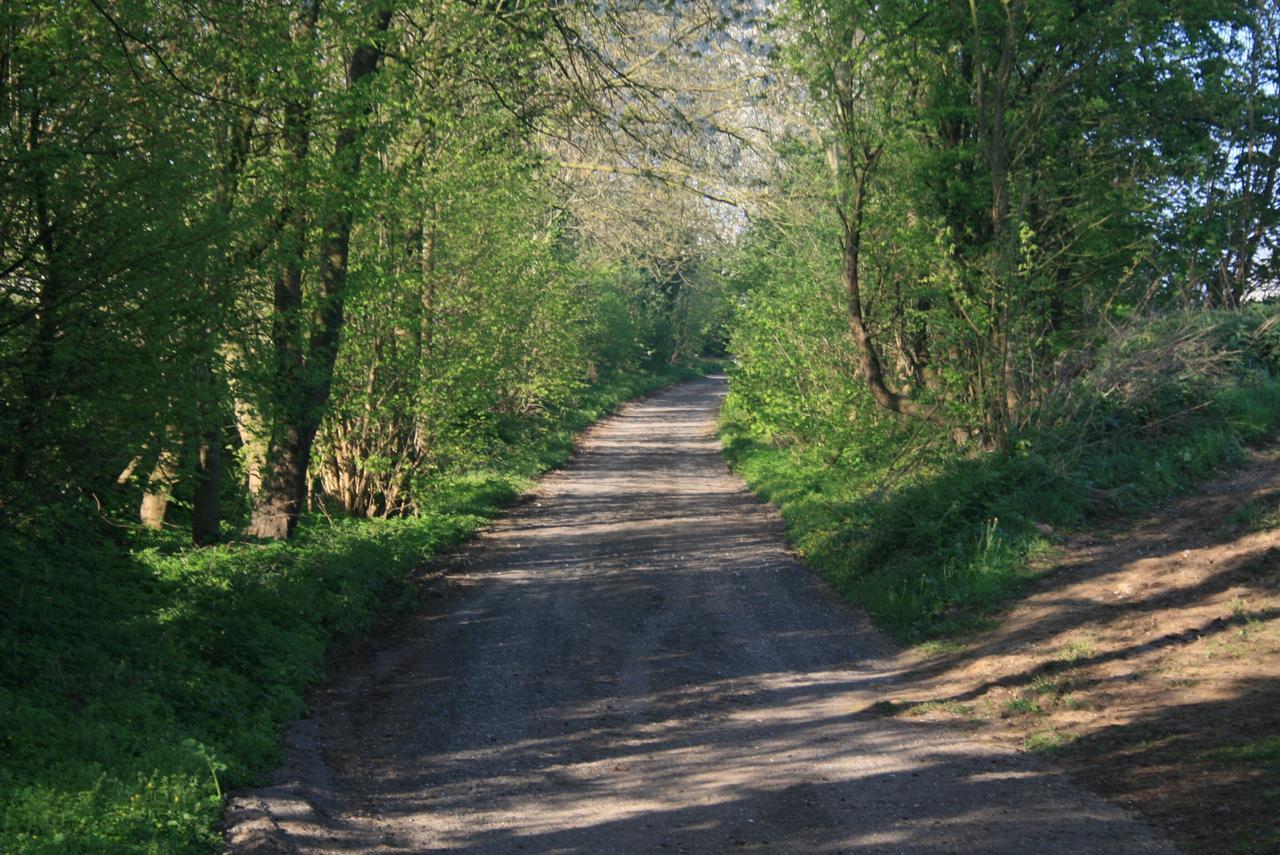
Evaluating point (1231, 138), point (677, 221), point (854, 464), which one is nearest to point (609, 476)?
point (677, 221)

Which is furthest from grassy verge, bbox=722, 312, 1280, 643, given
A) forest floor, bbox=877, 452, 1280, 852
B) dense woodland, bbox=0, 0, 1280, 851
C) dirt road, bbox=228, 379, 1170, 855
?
dirt road, bbox=228, 379, 1170, 855

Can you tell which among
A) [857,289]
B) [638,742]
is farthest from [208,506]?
[857,289]

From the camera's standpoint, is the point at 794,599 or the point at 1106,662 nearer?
the point at 1106,662

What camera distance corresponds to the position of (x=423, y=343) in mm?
16016

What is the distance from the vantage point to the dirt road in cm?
603

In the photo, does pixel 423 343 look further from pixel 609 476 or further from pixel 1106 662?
pixel 1106 662

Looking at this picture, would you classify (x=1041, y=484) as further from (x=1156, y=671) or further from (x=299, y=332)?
(x=299, y=332)

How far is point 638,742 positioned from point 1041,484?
7080mm

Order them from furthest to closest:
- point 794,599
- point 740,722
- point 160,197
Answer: point 794,599 → point 740,722 → point 160,197

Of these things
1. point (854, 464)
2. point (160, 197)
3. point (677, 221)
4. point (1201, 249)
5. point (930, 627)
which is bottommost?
point (930, 627)

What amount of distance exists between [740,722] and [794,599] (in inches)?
171

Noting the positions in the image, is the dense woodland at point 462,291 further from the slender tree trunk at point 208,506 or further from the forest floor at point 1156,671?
the forest floor at point 1156,671

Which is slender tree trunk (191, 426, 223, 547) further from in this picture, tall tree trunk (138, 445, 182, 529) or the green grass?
the green grass

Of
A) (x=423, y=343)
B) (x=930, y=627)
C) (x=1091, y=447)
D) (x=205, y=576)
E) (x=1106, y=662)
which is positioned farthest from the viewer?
(x=423, y=343)
